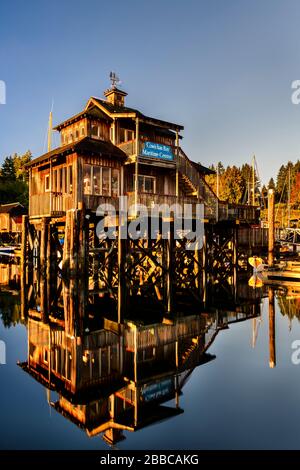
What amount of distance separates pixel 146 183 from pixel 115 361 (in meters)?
18.7

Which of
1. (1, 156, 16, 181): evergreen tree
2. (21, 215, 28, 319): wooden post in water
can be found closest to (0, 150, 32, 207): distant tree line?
(1, 156, 16, 181): evergreen tree

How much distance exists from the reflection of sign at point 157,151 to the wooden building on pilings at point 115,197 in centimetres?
7

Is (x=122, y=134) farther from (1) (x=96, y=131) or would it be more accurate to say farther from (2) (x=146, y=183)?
(2) (x=146, y=183)

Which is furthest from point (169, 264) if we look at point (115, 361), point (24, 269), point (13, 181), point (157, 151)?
point (13, 181)

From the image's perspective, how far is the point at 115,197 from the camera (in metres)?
24.1

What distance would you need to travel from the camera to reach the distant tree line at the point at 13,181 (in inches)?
3395

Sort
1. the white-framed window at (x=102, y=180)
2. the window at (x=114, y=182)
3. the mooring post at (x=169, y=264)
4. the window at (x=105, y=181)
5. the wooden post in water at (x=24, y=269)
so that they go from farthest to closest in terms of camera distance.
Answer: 1. the window at (x=114, y=182)
2. the window at (x=105, y=181)
3. the white-framed window at (x=102, y=180)
4. the mooring post at (x=169, y=264)
5. the wooden post in water at (x=24, y=269)

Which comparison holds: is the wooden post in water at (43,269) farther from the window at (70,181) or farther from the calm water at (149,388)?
the calm water at (149,388)

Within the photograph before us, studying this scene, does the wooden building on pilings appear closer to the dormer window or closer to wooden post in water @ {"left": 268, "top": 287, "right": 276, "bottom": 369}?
the dormer window

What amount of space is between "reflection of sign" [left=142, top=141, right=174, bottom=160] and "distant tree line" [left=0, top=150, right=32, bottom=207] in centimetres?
5738

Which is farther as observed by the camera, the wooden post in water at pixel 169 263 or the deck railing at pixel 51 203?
the deck railing at pixel 51 203

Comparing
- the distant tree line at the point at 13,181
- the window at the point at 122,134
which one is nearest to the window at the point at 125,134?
the window at the point at 122,134
